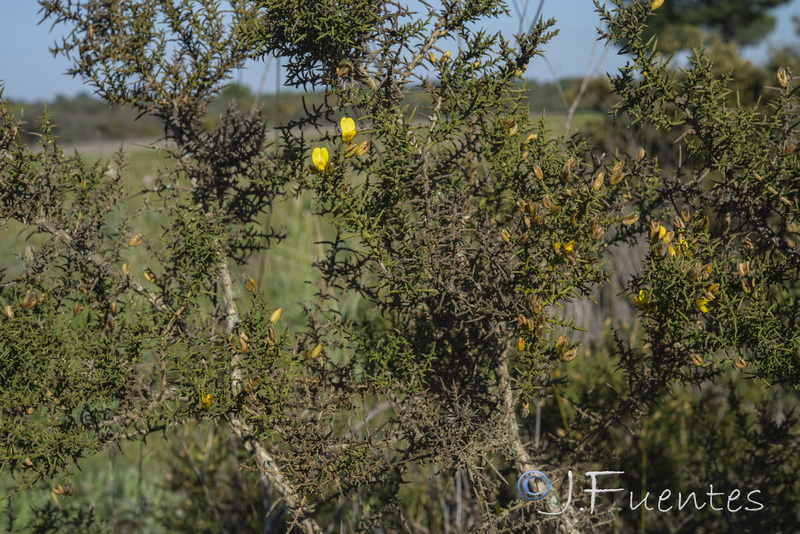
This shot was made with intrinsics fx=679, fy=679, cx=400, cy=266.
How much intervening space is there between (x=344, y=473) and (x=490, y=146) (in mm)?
753

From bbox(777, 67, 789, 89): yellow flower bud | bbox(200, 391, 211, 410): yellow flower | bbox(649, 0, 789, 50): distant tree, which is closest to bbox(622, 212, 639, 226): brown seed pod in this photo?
bbox(777, 67, 789, 89): yellow flower bud

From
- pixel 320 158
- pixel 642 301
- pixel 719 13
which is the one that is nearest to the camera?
pixel 320 158

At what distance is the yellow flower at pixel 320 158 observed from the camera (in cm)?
122

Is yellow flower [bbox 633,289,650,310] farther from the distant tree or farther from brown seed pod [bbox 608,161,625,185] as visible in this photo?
the distant tree

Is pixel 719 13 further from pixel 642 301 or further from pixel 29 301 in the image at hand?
pixel 29 301

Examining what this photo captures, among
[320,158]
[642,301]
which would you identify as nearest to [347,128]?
[320,158]

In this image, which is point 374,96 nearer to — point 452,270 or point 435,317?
point 452,270

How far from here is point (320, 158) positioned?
1.22 m

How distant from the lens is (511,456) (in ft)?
4.86

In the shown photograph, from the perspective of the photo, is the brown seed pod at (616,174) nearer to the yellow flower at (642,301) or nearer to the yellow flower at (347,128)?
the yellow flower at (642,301)

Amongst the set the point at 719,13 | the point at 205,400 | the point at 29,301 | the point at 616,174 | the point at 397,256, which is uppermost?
the point at 719,13

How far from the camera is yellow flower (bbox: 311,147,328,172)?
1220 millimetres

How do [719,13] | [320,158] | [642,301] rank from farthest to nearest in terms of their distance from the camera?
[719,13]
[642,301]
[320,158]

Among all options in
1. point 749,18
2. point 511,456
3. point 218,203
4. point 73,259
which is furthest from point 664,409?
point 749,18
